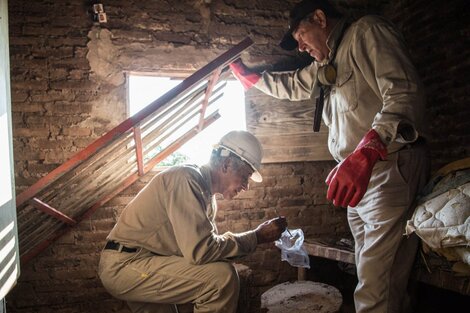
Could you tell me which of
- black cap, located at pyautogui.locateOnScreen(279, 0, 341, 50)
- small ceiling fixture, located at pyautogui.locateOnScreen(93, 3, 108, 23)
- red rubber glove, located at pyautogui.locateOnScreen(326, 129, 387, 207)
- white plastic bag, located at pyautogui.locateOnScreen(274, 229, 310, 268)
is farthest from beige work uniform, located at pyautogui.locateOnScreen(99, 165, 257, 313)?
small ceiling fixture, located at pyautogui.locateOnScreen(93, 3, 108, 23)

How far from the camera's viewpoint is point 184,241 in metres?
2.25

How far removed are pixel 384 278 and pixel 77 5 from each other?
3388 mm

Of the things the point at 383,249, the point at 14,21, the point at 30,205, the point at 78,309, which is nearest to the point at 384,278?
the point at 383,249

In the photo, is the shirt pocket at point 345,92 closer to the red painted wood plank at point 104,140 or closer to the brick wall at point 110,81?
the red painted wood plank at point 104,140

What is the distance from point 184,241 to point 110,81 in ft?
6.33

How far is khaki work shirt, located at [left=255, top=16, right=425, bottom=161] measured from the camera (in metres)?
1.88

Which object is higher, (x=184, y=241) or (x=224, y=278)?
(x=184, y=241)

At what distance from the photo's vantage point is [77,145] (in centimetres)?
337

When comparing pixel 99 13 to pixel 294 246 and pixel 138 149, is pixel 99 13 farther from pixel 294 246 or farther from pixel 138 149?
pixel 294 246

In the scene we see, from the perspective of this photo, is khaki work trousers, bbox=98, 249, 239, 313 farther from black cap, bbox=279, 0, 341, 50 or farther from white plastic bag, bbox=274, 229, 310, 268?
black cap, bbox=279, 0, 341, 50

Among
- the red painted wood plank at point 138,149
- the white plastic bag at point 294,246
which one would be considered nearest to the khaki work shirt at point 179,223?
the red painted wood plank at point 138,149

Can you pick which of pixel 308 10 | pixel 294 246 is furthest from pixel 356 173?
pixel 294 246

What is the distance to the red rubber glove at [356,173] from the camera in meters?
1.75

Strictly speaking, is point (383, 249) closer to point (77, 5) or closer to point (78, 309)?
point (78, 309)
